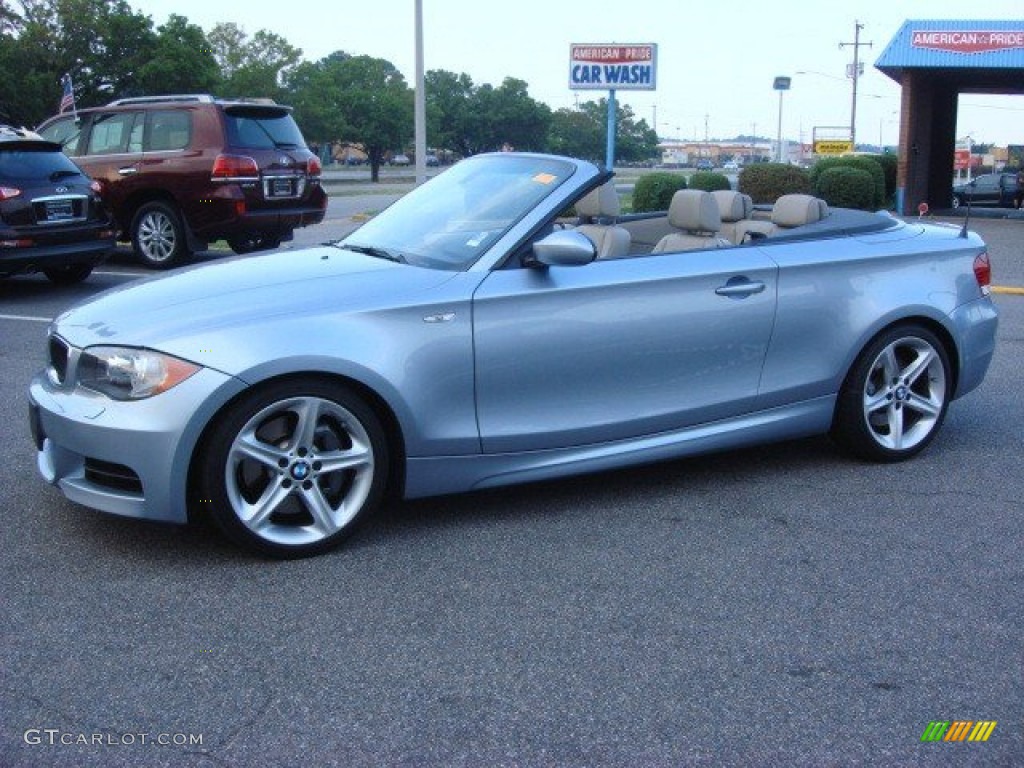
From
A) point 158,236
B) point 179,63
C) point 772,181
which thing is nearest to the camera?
point 158,236

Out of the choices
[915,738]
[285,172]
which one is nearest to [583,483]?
[915,738]

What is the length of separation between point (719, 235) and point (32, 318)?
266 inches

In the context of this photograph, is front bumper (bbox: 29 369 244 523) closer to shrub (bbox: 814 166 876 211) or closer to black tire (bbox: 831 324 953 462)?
black tire (bbox: 831 324 953 462)

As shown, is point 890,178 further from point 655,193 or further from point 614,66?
point 655,193

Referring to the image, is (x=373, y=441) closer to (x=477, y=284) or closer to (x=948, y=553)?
(x=477, y=284)

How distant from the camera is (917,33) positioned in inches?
1062

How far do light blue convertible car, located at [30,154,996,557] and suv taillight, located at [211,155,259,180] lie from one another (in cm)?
839

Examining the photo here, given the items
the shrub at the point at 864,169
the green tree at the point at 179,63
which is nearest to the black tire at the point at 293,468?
the shrub at the point at 864,169

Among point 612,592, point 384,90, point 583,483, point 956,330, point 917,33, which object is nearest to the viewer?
point 612,592

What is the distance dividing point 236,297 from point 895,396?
313 cm

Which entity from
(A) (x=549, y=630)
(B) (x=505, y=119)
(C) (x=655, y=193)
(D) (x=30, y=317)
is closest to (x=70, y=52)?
(B) (x=505, y=119)

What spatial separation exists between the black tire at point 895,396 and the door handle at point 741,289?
69 centimetres

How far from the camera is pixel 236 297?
447 centimetres

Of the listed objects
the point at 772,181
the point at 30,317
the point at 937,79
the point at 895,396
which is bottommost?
the point at 30,317
